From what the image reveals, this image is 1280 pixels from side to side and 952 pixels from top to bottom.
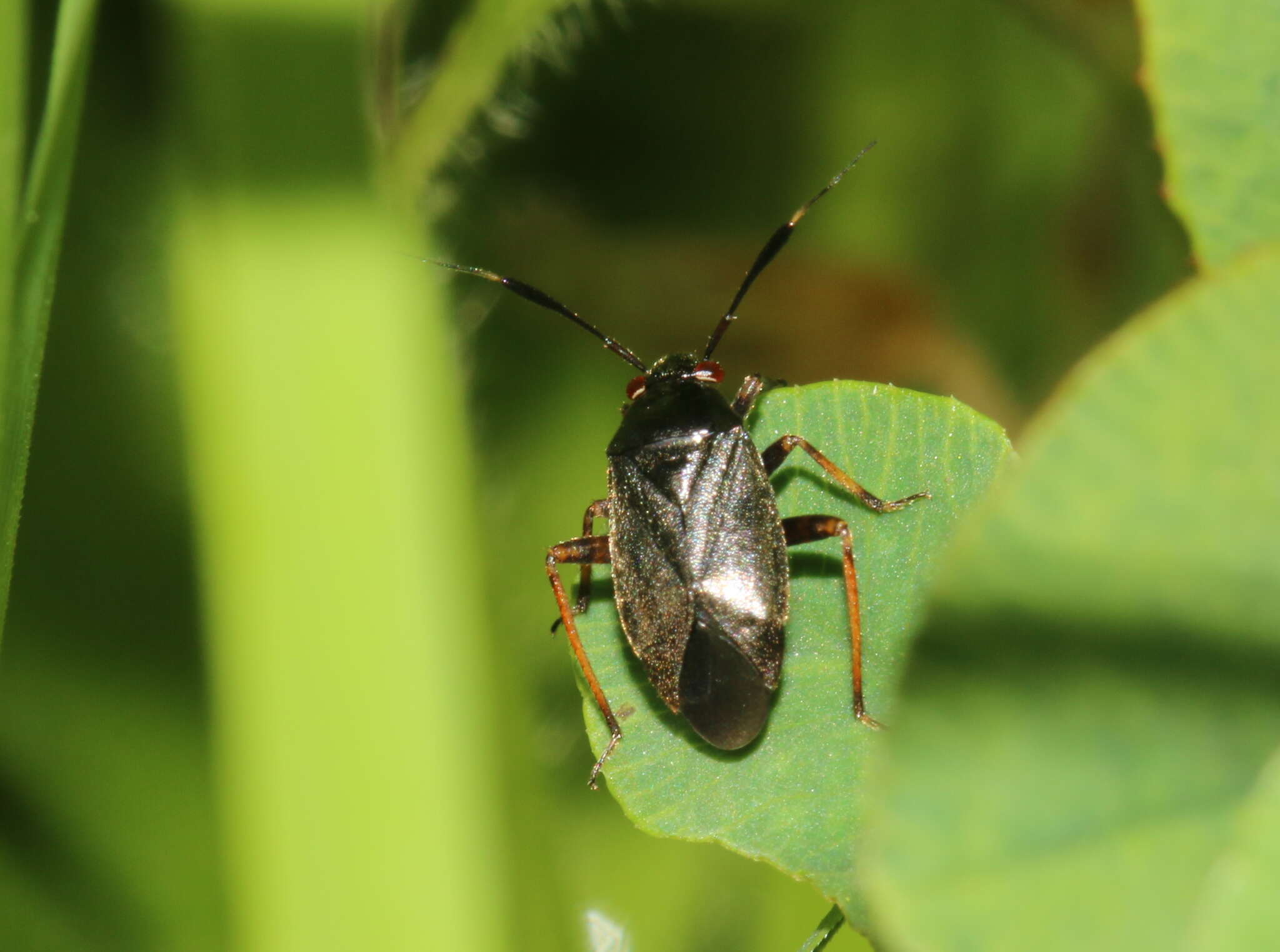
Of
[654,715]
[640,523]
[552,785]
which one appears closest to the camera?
[654,715]

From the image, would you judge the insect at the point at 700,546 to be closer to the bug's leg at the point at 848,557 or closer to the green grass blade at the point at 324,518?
the bug's leg at the point at 848,557

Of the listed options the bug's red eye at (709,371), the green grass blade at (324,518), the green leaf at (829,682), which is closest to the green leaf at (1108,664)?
the green leaf at (829,682)

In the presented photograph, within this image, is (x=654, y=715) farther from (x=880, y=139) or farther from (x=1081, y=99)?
(x=1081, y=99)

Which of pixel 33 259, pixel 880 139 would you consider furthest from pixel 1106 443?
pixel 880 139

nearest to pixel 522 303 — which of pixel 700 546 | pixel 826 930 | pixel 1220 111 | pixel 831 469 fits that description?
pixel 700 546

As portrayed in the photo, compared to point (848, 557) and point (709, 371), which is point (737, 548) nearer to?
point (848, 557)

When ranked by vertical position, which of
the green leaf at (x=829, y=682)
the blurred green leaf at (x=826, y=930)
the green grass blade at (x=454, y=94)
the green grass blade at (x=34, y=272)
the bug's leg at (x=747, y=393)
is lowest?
the blurred green leaf at (x=826, y=930)
